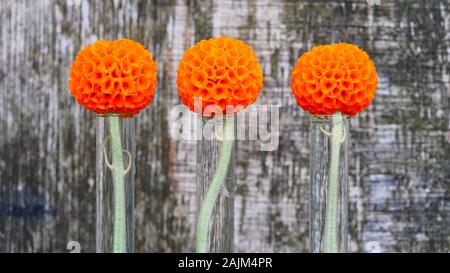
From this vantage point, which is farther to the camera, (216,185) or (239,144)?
(239,144)

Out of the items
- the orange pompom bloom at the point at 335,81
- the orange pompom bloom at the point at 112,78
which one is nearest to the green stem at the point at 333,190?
the orange pompom bloom at the point at 335,81

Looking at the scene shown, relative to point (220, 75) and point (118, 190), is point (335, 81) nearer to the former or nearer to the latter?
point (220, 75)

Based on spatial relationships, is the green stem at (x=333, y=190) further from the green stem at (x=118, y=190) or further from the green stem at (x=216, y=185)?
the green stem at (x=118, y=190)

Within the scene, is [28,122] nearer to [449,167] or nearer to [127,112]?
[127,112]

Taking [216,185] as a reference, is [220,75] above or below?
above

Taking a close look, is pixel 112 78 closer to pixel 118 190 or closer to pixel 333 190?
pixel 118 190

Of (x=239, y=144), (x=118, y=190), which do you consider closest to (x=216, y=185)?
(x=118, y=190)

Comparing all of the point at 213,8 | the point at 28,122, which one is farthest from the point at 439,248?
the point at 28,122
